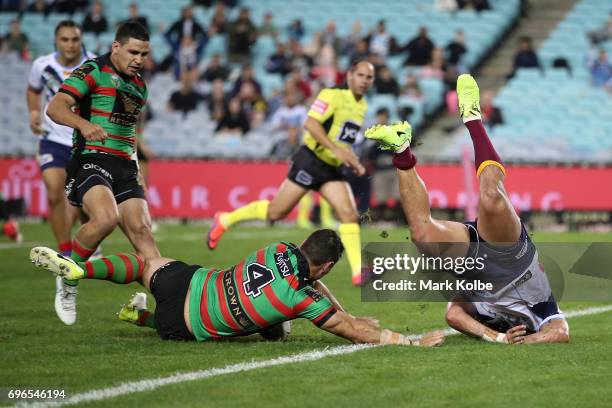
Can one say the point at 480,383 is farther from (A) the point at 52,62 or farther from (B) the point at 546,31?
(B) the point at 546,31

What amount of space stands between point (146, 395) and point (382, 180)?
15.7 m

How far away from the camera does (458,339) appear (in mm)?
8156

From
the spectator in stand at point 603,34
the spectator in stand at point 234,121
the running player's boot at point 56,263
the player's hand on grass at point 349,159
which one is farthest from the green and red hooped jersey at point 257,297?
the spectator in stand at point 603,34

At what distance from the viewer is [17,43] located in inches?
1043

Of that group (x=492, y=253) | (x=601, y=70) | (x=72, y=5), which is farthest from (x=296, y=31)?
(x=492, y=253)

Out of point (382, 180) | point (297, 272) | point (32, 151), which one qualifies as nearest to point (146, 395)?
point (297, 272)

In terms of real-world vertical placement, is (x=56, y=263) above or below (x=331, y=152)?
below

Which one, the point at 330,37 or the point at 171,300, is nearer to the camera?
the point at 171,300

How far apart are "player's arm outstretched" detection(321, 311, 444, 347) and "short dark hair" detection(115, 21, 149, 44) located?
2999 millimetres

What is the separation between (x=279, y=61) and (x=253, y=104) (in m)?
1.72

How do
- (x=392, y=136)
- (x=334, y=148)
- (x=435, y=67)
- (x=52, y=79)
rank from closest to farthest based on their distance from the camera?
(x=392, y=136)
(x=52, y=79)
(x=334, y=148)
(x=435, y=67)

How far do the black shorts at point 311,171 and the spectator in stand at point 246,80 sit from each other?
12.3 meters

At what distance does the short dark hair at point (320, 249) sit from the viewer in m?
7.41

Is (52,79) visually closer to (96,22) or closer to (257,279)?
(257,279)
